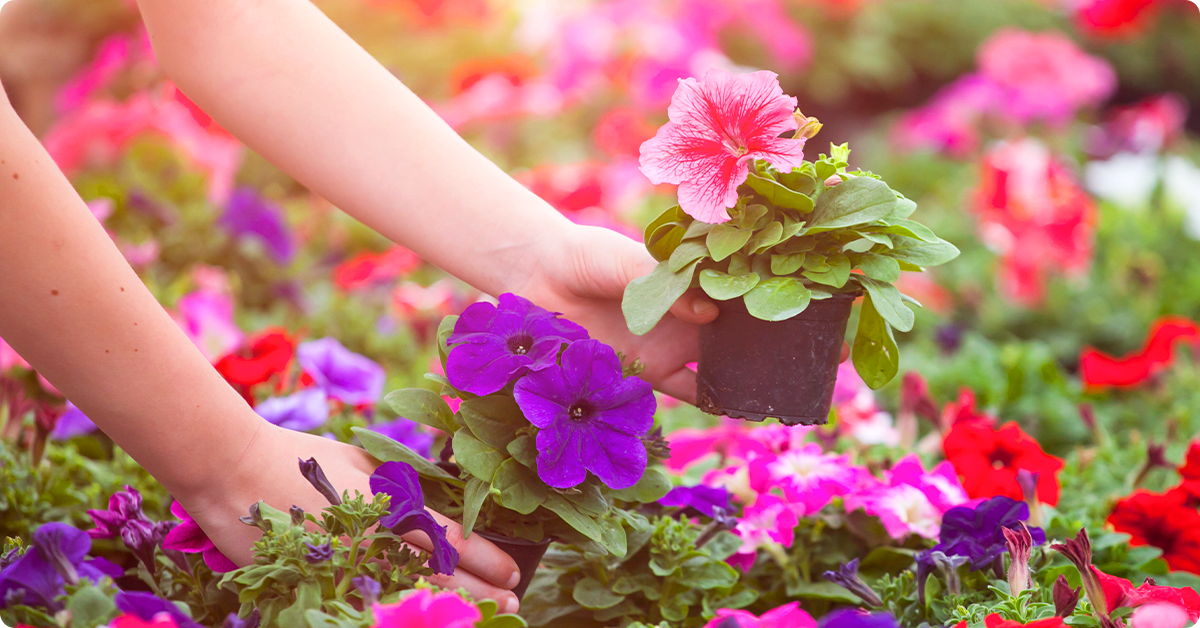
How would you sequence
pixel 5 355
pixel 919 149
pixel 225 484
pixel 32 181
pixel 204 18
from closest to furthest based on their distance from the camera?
pixel 32 181, pixel 225 484, pixel 204 18, pixel 5 355, pixel 919 149

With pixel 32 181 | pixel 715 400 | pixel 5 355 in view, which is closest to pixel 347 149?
pixel 32 181

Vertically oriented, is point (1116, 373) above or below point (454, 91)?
below

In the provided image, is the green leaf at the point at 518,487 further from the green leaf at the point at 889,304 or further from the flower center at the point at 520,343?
the green leaf at the point at 889,304

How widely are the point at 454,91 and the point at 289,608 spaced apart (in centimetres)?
308

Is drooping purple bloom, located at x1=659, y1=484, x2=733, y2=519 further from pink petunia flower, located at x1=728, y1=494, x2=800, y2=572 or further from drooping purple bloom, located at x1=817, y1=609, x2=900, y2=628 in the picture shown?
drooping purple bloom, located at x1=817, y1=609, x2=900, y2=628

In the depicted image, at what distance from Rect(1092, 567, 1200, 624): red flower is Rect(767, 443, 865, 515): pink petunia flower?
34 cm

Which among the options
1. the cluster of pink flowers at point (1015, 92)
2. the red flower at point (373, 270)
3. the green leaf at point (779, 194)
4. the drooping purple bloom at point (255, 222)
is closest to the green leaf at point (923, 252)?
the green leaf at point (779, 194)

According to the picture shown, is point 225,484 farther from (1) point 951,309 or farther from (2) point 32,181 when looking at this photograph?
(1) point 951,309

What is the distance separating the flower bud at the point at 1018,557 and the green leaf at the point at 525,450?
0.52 m

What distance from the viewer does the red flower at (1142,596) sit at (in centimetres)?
98

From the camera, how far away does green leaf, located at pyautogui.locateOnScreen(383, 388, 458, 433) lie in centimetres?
102

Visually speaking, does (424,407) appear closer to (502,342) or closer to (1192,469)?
(502,342)

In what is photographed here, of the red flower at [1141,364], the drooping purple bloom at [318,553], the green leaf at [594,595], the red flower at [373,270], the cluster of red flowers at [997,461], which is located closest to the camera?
the drooping purple bloom at [318,553]

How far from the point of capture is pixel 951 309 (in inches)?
113
